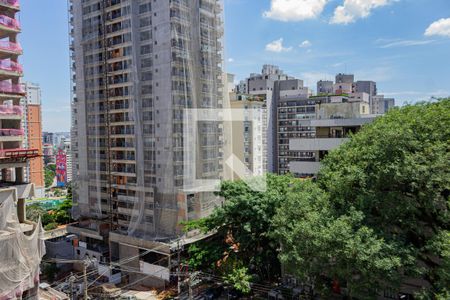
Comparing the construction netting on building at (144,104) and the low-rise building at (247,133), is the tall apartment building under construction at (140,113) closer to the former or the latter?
the construction netting on building at (144,104)

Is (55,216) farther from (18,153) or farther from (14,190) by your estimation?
(14,190)

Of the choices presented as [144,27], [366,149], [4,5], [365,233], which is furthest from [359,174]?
[144,27]

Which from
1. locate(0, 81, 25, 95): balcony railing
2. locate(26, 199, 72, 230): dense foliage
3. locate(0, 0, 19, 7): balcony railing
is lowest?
locate(26, 199, 72, 230): dense foliage

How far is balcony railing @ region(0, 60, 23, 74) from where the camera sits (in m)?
10.6

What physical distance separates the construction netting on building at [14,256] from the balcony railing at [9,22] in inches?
207

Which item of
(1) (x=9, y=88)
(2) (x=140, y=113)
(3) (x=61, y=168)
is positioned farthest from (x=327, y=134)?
(3) (x=61, y=168)

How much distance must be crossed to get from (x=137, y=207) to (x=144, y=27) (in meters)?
9.19

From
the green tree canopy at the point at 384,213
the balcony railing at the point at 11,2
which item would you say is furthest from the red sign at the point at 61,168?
the green tree canopy at the point at 384,213

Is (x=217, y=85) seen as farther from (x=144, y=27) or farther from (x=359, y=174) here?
(x=359, y=174)

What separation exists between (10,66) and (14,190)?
4.12m

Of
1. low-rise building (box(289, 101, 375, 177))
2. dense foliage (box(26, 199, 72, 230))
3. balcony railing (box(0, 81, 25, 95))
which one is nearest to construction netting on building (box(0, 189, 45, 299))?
balcony railing (box(0, 81, 25, 95))

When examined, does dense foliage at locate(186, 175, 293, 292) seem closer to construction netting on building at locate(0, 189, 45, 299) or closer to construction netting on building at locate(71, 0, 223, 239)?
construction netting on building at locate(71, 0, 223, 239)

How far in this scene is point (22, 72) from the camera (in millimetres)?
11055

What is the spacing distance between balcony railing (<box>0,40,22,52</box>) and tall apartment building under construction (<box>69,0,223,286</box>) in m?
6.77
